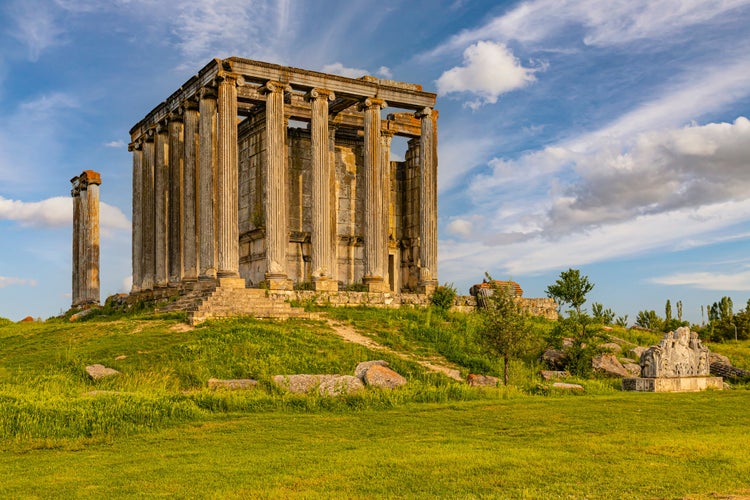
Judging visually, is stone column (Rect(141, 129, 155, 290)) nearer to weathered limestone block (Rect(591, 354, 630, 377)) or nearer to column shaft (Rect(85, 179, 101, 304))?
column shaft (Rect(85, 179, 101, 304))

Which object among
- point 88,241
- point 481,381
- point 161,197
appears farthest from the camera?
point 88,241

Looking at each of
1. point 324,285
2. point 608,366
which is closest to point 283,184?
point 324,285

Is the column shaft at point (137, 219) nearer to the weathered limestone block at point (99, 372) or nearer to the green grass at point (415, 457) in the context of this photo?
the weathered limestone block at point (99, 372)

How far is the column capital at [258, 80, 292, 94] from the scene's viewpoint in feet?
115

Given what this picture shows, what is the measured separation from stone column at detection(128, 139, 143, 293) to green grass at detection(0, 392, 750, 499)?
2869 cm

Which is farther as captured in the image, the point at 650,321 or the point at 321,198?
the point at 650,321

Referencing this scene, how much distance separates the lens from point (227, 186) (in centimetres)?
3359

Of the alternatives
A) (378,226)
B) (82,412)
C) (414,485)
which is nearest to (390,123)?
(378,226)

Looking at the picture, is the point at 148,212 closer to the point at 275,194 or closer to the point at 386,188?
the point at 275,194

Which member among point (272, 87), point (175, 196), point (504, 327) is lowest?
A: point (504, 327)

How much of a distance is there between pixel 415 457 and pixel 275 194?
77.6ft

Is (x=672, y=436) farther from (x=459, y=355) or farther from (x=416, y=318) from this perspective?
(x=416, y=318)

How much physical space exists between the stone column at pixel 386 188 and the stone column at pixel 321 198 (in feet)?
9.57

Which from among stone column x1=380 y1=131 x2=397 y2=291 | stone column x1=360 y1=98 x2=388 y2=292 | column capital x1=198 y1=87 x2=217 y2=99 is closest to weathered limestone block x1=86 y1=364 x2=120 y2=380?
stone column x1=360 y1=98 x2=388 y2=292
